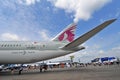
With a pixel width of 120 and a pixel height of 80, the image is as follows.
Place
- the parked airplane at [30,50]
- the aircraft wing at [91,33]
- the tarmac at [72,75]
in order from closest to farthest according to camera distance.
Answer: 1. the tarmac at [72,75]
2. the aircraft wing at [91,33]
3. the parked airplane at [30,50]

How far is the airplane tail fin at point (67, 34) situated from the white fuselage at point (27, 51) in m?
1.46

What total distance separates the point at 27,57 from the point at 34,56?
0.88 metres

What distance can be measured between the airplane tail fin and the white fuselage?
1460 millimetres

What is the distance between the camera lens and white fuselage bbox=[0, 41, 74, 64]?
24188mm

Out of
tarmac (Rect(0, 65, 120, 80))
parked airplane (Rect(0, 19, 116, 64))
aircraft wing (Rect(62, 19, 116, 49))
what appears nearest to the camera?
tarmac (Rect(0, 65, 120, 80))

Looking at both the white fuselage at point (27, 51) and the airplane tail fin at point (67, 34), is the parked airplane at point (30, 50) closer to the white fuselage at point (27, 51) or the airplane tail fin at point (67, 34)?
the white fuselage at point (27, 51)

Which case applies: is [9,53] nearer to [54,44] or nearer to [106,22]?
[54,44]

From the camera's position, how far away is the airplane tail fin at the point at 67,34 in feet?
86.3

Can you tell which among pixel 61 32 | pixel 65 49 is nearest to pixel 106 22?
pixel 65 49

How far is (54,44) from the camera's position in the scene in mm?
25219

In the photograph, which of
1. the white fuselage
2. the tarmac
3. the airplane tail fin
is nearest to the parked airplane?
the white fuselage

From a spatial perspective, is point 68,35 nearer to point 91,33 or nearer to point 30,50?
point 30,50

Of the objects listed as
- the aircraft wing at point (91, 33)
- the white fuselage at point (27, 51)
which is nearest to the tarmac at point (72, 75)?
the white fuselage at point (27, 51)

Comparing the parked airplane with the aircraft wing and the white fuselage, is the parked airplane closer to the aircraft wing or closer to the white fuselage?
the white fuselage
